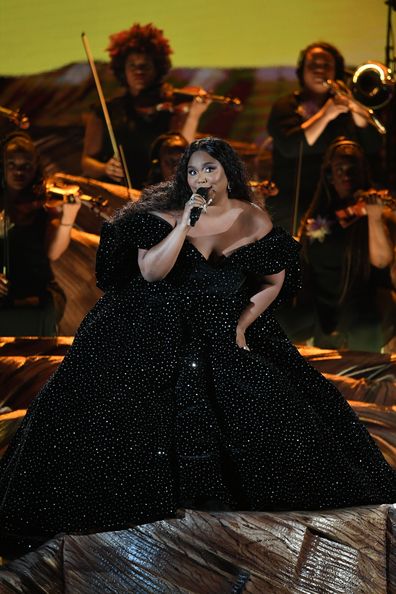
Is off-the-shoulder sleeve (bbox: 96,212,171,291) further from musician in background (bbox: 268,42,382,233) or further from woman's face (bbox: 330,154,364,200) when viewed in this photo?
woman's face (bbox: 330,154,364,200)

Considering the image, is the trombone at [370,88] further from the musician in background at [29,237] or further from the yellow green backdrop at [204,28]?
the musician in background at [29,237]

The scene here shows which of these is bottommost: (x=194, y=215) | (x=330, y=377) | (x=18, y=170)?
(x=330, y=377)

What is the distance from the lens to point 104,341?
3.81m

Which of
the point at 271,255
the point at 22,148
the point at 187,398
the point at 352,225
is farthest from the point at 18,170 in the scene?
the point at 187,398

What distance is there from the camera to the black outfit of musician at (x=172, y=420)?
3648 mm

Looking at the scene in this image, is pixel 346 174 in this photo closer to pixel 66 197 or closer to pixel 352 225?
pixel 352 225

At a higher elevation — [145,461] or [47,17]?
[47,17]

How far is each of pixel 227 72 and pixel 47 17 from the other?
4.65 ft

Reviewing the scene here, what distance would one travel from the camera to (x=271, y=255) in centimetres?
391

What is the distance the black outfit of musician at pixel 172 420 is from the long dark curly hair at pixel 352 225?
411cm

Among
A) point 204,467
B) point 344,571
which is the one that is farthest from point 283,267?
point 344,571

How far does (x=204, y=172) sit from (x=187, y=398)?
32.8 inches

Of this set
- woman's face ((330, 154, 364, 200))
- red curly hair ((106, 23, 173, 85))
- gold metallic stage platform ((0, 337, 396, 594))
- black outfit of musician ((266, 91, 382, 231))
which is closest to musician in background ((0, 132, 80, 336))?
red curly hair ((106, 23, 173, 85))

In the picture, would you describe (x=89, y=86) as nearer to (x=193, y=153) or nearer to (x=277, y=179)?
(x=277, y=179)
